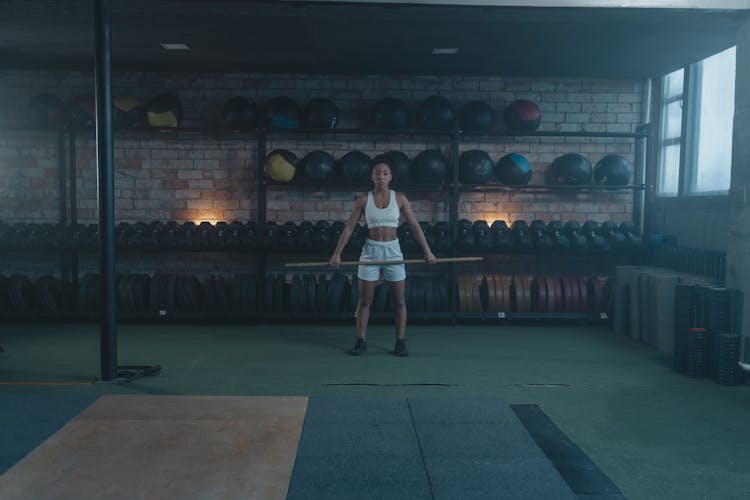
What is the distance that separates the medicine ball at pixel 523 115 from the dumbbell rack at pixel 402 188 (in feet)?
0.24

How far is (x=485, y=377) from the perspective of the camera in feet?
12.9

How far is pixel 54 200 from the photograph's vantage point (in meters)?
6.15

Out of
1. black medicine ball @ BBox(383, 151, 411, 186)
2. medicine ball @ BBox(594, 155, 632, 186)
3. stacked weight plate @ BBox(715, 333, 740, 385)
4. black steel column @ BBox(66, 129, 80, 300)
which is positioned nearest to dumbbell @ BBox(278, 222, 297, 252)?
black medicine ball @ BBox(383, 151, 411, 186)

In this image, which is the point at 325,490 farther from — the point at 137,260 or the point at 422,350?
the point at 137,260

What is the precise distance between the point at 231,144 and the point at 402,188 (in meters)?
1.65

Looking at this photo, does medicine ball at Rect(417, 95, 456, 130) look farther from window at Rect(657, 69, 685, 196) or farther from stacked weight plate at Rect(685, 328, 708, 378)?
stacked weight plate at Rect(685, 328, 708, 378)

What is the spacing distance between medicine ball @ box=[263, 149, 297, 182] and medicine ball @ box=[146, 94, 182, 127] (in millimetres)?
885

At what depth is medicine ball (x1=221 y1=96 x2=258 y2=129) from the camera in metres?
5.64

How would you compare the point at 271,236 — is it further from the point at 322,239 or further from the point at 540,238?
the point at 540,238

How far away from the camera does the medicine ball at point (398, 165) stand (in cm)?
564

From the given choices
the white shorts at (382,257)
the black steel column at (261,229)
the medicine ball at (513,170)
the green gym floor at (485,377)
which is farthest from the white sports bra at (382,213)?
the medicine ball at (513,170)

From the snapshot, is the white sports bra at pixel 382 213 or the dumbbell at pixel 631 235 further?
the dumbbell at pixel 631 235

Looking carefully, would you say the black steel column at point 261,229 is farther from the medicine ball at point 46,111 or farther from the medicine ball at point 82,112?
the medicine ball at point 46,111

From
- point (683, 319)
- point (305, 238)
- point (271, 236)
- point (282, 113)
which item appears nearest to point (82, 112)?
point (282, 113)
